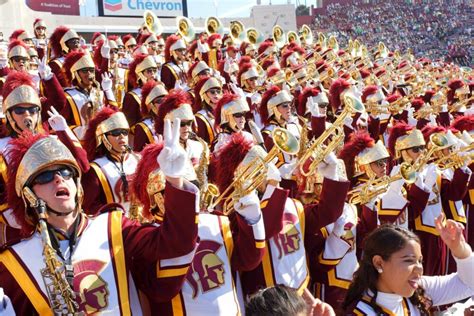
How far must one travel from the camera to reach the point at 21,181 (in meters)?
2.71

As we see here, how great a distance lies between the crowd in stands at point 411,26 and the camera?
3450 cm

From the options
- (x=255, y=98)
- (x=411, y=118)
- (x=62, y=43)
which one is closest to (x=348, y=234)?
(x=255, y=98)

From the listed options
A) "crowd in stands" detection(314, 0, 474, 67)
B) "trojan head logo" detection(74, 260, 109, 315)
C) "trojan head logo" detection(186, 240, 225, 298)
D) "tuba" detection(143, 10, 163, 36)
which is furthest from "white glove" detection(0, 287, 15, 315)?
"crowd in stands" detection(314, 0, 474, 67)

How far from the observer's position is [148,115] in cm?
676

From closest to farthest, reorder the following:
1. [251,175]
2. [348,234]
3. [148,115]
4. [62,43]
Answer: [251,175]
[348,234]
[148,115]
[62,43]

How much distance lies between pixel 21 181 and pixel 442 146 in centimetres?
398

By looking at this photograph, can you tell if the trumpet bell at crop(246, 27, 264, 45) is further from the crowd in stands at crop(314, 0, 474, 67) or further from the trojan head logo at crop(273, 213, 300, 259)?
the crowd in stands at crop(314, 0, 474, 67)

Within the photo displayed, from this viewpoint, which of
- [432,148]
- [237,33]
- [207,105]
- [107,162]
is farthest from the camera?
[237,33]

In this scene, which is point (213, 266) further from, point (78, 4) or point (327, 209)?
point (78, 4)

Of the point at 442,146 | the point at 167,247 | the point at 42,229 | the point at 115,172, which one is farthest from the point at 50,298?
the point at 442,146

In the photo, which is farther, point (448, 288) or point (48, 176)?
point (448, 288)

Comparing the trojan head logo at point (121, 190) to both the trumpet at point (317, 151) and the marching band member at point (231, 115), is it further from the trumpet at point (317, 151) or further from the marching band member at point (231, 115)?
the marching band member at point (231, 115)

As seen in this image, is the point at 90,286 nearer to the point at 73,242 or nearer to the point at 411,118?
the point at 73,242

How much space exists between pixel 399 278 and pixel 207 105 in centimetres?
506
